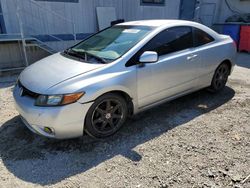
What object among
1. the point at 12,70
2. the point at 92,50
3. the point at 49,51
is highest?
the point at 92,50

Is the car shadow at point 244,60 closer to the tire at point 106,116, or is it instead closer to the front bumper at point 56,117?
the tire at point 106,116

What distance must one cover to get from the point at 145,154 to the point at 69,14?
611cm

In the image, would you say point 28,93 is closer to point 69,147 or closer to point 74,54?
point 69,147

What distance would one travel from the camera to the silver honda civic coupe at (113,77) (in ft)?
8.50

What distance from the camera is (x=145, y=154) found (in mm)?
2738

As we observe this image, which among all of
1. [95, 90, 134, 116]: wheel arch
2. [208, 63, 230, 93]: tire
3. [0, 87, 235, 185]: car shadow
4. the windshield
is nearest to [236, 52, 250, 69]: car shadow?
[208, 63, 230, 93]: tire

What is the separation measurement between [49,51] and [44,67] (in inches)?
146

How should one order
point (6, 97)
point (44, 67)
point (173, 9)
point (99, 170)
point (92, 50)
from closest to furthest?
1. point (99, 170)
2. point (44, 67)
3. point (92, 50)
4. point (6, 97)
5. point (173, 9)

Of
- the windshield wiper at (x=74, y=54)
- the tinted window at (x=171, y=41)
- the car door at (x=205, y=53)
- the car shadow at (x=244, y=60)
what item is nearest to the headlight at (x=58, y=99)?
the windshield wiper at (x=74, y=54)

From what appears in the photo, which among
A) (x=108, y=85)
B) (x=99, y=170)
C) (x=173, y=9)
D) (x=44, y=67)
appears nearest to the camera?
(x=99, y=170)

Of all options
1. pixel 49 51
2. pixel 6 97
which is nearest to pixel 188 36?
pixel 6 97

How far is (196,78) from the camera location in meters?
3.87

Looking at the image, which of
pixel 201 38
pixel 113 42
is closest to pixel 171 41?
pixel 201 38

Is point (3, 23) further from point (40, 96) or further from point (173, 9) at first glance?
point (173, 9)
